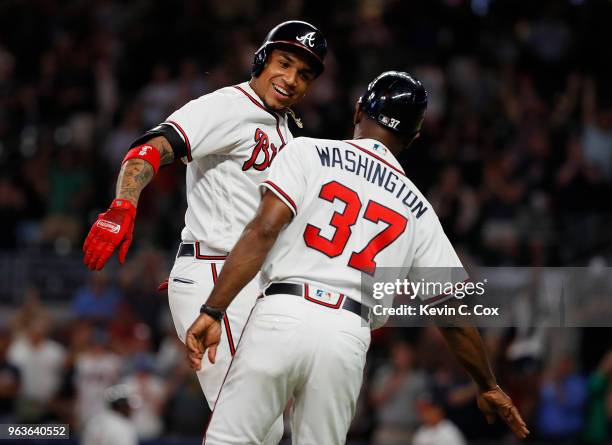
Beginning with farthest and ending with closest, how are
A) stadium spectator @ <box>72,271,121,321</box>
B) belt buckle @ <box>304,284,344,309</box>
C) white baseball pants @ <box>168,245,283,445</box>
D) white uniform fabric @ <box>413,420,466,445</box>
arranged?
stadium spectator @ <box>72,271,121,321</box> → white uniform fabric @ <box>413,420,466,445</box> → white baseball pants @ <box>168,245,283,445</box> → belt buckle @ <box>304,284,344,309</box>

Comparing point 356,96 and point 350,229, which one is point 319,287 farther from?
point 356,96

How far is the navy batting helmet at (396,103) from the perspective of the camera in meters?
4.86

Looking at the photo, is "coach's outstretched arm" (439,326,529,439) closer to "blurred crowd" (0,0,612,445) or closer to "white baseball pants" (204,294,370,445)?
"white baseball pants" (204,294,370,445)

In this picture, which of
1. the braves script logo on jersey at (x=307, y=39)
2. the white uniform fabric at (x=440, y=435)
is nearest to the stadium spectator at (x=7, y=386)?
the white uniform fabric at (x=440, y=435)

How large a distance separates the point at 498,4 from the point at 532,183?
153 inches

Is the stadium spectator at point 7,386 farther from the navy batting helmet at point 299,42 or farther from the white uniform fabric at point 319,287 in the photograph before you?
the white uniform fabric at point 319,287

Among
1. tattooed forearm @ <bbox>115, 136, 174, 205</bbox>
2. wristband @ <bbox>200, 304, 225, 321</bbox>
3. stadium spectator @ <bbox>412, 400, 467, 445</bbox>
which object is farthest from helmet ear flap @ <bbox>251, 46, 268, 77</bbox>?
stadium spectator @ <bbox>412, 400, 467, 445</bbox>

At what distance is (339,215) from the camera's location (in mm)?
4461

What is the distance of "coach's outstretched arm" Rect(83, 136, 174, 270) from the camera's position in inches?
180

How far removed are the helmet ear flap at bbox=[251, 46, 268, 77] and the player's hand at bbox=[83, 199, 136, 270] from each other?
3.54 feet

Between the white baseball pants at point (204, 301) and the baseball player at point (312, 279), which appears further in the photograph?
the white baseball pants at point (204, 301)

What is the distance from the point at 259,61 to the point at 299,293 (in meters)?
1.44
